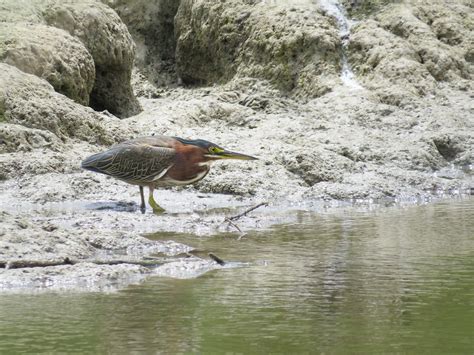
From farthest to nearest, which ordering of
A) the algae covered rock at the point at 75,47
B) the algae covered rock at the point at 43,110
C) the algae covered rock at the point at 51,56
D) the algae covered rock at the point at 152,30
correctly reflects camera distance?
the algae covered rock at the point at 152,30 < the algae covered rock at the point at 75,47 < the algae covered rock at the point at 51,56 < the algae covered rock at the point at 43,110

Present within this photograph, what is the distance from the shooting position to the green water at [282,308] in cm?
470

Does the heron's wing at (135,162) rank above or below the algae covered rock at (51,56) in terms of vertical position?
below

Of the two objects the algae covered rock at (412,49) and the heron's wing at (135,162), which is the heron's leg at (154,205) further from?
the algae covered rock at (412,49)

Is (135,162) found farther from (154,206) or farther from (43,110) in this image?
(43,110)

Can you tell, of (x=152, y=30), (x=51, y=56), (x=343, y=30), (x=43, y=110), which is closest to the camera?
(x=43, y=110)

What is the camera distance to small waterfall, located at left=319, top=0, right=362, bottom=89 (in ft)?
47.2

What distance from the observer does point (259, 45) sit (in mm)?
15000

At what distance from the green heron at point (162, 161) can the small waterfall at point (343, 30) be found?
511 centimetres

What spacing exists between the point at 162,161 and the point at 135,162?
261 mm

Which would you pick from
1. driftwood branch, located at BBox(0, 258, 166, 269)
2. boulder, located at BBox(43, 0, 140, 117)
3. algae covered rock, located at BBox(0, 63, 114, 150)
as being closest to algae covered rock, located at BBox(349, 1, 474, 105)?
boulder, located at BBox(43, 0, 140, 117)

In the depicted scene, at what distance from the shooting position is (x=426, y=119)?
13328mm

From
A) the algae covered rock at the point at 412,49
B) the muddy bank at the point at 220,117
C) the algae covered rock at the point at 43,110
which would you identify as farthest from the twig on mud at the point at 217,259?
the algae covered rock at the point at 412,49

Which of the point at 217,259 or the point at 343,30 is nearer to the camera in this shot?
the point at 217,259

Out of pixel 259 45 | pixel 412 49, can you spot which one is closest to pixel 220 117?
pixel 259 45
